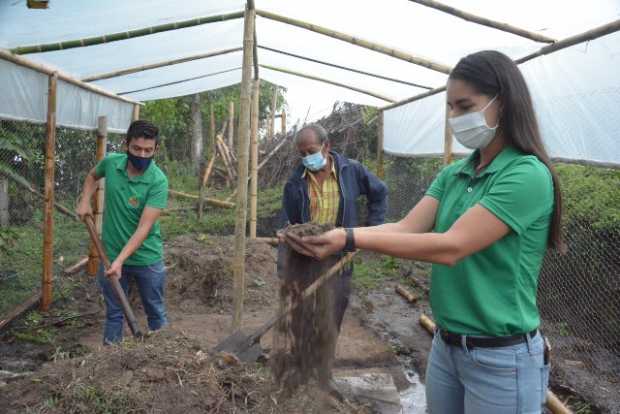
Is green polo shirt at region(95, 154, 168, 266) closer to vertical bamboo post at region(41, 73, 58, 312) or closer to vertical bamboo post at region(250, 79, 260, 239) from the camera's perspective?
vertical bamboo post at region(41, 73, 58, 312)

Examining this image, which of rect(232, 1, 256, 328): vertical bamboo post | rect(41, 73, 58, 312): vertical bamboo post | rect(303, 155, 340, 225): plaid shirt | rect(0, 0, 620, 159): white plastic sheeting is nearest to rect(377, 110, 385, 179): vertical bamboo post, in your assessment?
rect(0, 0, 620, 159): white plastic sheeting

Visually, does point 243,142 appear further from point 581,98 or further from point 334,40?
point 581,98

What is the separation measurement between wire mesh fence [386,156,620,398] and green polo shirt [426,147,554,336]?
2.53 metres

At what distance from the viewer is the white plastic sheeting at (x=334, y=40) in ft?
10.9

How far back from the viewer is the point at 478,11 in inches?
140

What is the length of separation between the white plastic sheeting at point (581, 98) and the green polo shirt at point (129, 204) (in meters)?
2.60

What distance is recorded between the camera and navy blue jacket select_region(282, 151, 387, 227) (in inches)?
153

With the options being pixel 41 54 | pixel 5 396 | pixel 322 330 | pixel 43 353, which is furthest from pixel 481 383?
pixel 41 54

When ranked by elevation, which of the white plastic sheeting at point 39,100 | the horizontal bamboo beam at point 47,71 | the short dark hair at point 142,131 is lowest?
the short dark hair at point 142,131

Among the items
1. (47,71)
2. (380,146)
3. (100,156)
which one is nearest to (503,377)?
(47,71)

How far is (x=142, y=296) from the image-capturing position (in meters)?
3.90

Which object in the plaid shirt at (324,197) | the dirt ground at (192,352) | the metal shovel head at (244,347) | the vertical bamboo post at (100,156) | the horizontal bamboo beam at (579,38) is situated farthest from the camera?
the vertical bamboo post at (100,156)

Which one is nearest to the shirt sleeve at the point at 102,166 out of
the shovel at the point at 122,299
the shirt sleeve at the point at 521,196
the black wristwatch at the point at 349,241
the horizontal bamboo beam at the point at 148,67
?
the shovel at the point at 122,299

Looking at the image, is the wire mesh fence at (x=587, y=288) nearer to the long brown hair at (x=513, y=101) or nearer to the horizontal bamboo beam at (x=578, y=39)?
the horizontal bamboo beam at (x=578, y=39)
